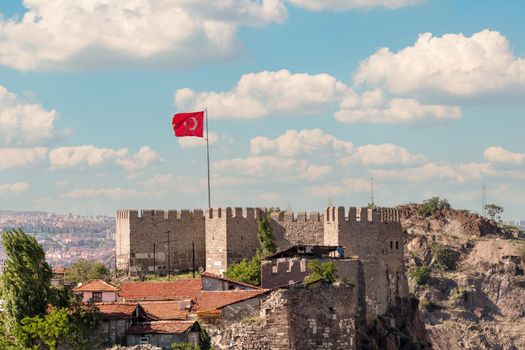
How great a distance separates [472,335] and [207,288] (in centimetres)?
7938

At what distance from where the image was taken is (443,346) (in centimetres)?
12150

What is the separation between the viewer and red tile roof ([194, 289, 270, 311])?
50812 millimetres

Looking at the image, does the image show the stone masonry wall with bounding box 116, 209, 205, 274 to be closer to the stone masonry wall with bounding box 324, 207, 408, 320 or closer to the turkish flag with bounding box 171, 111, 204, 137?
the turkish flag with bounding box 171, 111, 204, 137

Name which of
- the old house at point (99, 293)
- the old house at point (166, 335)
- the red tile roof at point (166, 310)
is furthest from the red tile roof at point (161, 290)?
the old house at point (166, 335)

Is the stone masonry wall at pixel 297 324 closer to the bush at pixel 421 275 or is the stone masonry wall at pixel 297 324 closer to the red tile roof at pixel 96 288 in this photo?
the red tile roof at pixel 96 288

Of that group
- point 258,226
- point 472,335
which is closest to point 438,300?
point 472,335

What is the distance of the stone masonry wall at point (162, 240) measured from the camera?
6994 centimetres

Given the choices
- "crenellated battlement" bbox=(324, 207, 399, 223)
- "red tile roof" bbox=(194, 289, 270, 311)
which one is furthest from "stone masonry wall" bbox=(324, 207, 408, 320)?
"red tile roof" bbox=(194, 289, 270, 311)

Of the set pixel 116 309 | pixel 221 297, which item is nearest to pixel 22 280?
pixel 116 309

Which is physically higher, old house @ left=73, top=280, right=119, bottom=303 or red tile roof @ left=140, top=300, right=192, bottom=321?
old house @ left=73, top=280, right=119, bottom=303

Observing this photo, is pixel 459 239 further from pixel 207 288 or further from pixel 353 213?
pixel 207 288

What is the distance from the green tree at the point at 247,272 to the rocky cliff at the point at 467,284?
64588 millimetres

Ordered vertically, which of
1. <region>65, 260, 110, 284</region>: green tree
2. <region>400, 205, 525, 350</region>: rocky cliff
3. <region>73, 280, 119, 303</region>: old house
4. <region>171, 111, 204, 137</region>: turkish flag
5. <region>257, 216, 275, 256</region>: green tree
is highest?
<region>171, 111, 204, 137</region>: turkish flag

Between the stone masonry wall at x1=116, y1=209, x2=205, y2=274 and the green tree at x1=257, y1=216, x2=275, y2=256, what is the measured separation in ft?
15.4
